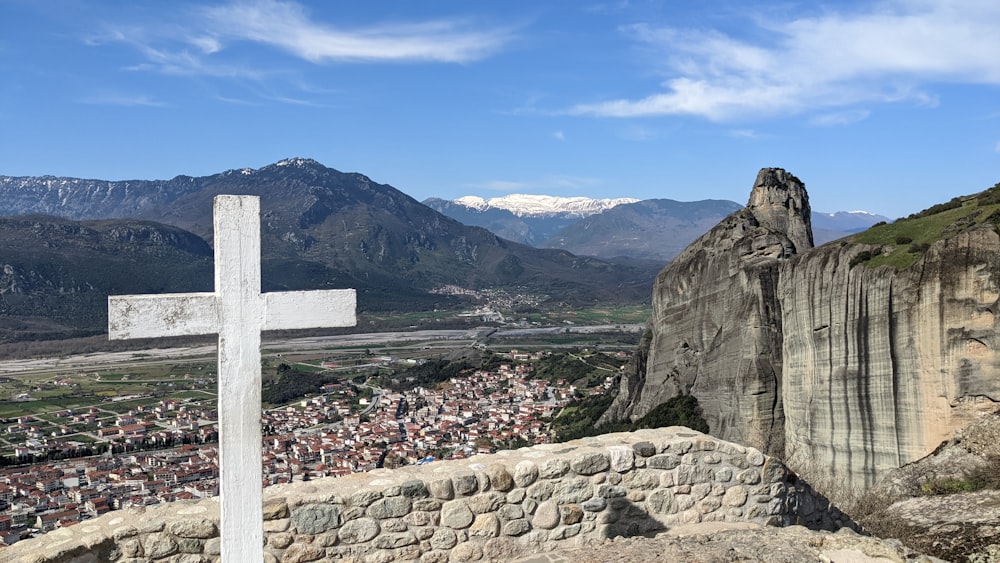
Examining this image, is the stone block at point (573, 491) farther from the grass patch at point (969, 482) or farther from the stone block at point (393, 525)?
the grass patch at point (969, 482)

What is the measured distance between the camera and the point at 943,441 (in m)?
14.8

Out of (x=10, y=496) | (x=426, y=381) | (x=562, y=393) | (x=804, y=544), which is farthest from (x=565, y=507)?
(x=426, y=381)

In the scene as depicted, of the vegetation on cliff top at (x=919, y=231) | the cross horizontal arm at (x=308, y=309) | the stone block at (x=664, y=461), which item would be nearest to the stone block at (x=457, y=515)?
the stone block at (x=664, y=461)

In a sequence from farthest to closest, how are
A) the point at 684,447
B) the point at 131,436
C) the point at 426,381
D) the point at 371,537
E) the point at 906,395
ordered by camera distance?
the point at 426,381 < the point at 131,436 < the point at 906,395 < the point at 684,447 < the point at 371,537

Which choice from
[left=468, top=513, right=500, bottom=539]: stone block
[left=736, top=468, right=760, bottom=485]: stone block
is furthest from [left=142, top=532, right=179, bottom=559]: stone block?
[left=736, top=468, right=760, bottom=485]: stone block

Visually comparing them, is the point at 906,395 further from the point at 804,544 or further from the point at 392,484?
the point at 392,484

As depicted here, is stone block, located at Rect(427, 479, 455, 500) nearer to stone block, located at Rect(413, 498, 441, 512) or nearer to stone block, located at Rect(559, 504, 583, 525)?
stone block, located at Rect(413, 498, 441, 512)

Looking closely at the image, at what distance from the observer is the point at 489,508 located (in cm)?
529

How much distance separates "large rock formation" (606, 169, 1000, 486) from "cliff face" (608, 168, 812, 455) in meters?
0.05

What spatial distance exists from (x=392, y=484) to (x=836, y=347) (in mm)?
16385

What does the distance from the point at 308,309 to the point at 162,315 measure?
694 mm

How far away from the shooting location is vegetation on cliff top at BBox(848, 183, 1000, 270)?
16.2m

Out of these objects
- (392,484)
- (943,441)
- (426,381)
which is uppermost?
(392,484)

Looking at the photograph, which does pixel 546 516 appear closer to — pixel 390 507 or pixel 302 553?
pixel 390 507
